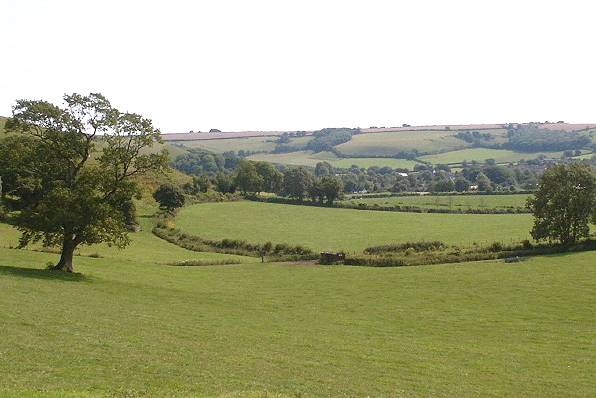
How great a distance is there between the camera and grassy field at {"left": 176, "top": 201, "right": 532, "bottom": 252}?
92812 mm

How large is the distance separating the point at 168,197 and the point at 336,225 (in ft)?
112

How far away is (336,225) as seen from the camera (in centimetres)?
11206

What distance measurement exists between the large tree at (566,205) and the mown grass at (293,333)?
14.9 metres

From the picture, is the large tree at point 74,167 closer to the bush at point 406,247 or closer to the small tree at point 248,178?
the bush at point 406,247

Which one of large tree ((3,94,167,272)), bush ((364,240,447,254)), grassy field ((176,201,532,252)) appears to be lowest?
grassy field ((176,201,532,252))

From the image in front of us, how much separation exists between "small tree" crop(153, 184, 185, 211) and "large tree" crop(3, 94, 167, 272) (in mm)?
65005

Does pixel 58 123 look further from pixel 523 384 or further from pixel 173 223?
pixel 173 223

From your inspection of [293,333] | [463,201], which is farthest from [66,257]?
[463,201]

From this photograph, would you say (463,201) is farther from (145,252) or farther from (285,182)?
(145,252)

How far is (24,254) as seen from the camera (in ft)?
177

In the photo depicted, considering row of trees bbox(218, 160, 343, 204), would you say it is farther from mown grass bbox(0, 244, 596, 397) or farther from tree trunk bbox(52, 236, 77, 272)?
tree trunk bbox(52, 236, 77, 272)

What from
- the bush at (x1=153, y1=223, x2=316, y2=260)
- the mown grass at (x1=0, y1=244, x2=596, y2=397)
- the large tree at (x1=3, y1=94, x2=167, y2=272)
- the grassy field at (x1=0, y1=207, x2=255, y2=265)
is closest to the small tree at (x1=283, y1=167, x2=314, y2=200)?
the bush at (x1=153, y1=223, x2=316, y2=260)

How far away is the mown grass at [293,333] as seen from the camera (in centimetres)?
2122

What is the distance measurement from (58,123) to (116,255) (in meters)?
26.2
